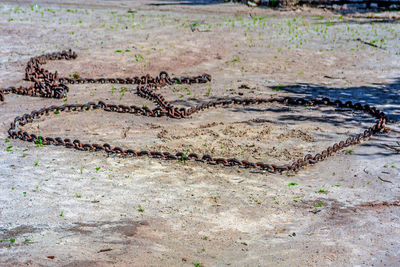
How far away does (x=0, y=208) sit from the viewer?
6191mm

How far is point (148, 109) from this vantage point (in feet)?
33.0

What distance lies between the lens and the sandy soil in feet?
17.8

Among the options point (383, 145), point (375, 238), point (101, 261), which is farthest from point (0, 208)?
point (383, 145)

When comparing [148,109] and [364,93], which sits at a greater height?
[364,93]

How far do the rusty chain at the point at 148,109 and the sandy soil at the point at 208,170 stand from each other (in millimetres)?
175

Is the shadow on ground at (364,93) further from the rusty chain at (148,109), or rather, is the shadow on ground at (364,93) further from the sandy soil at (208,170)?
the rusty chain at (148,109)

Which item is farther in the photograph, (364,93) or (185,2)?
(185,2)

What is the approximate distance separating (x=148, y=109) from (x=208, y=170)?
2958 mm

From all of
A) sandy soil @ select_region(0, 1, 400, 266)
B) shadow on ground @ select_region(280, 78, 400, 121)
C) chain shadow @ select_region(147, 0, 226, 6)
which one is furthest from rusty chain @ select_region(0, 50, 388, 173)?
chain shadow @ select_region(147, 0, 226, 6)

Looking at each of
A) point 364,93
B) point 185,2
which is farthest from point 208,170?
point 185,2

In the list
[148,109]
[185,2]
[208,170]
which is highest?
[185,2]

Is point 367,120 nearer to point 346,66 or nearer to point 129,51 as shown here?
point 346,66

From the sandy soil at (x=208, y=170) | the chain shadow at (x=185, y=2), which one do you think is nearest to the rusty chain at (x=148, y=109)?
the sandy soil at (x=208, y=170)

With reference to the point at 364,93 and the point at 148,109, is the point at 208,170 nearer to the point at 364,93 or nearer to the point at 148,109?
the point at 148,109
